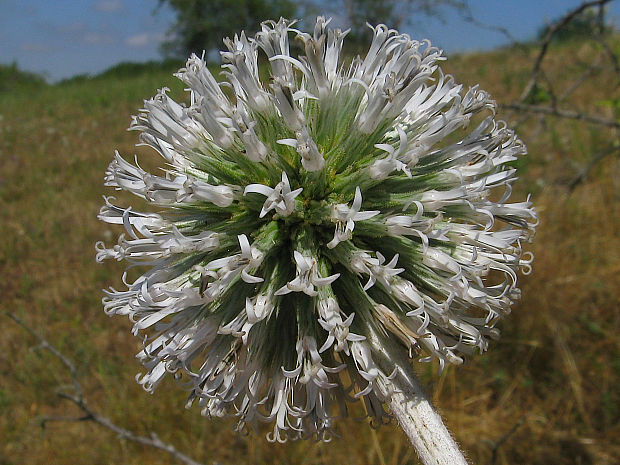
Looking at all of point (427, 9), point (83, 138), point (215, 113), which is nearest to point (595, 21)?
point (215, 113)

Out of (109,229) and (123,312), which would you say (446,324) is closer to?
(123,312)


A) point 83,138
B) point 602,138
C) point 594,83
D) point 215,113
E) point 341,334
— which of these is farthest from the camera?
point 83,138

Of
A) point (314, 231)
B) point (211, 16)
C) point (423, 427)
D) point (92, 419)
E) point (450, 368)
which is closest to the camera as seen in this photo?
point (423, 427)

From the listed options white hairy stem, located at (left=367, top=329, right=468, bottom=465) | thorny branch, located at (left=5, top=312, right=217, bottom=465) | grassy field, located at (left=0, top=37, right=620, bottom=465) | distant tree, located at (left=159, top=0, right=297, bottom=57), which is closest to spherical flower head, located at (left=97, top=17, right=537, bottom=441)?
white hairy stem, located at (left=367, top=329, right=468, bottom=465)

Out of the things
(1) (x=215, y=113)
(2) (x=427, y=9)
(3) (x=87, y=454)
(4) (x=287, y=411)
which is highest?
(2) (x=427, y=9)

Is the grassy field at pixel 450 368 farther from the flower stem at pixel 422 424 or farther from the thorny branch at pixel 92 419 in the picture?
the flower stem at pixel 422 424

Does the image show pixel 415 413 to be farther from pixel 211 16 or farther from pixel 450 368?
pixel 211 16

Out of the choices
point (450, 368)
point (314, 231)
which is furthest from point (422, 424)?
point (450, 368)

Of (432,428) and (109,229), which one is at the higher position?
(109,229)
